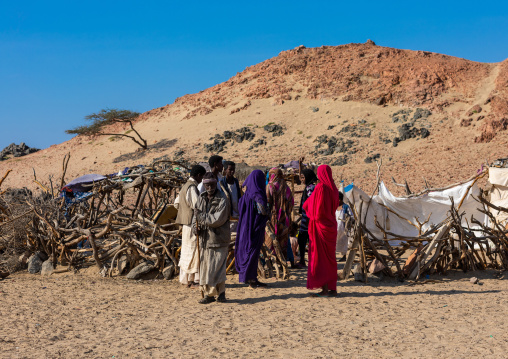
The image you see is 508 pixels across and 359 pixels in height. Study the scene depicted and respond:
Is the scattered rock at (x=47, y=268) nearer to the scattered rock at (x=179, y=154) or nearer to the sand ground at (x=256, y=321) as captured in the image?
the sand ground at (x=256, y=321)

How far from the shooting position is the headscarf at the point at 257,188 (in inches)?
222

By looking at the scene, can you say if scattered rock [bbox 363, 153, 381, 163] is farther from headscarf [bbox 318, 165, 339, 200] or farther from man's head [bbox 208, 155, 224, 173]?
headscarf [bbox 318, 165, 339, 200]

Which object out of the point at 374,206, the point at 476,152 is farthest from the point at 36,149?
the point at 374,206

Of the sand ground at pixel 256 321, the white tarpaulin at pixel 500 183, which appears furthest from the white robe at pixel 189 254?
the white tarpaulin at pixel 500 183

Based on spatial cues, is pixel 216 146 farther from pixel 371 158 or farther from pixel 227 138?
pixel 371 158

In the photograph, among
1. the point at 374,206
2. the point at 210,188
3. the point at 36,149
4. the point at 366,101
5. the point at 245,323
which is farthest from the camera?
the point at 36,149

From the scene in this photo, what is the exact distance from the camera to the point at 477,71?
33.5m

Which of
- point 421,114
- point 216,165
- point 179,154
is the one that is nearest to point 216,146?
point 179,154

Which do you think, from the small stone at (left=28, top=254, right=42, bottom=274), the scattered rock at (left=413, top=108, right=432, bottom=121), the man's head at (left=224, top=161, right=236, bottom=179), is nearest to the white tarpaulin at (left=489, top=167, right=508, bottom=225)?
the man's head at (left=224, top=161, right=236, bottom=179)

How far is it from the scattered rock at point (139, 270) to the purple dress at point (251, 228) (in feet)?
5.09

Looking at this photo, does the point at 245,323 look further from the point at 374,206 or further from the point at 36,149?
the point at 36,149

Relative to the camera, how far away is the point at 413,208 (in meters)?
9.40

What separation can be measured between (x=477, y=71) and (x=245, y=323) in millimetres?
33973

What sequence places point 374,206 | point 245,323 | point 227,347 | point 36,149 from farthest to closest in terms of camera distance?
1. point 36,149
2. point 374,206
3. point 245,323
4. point 227,347
